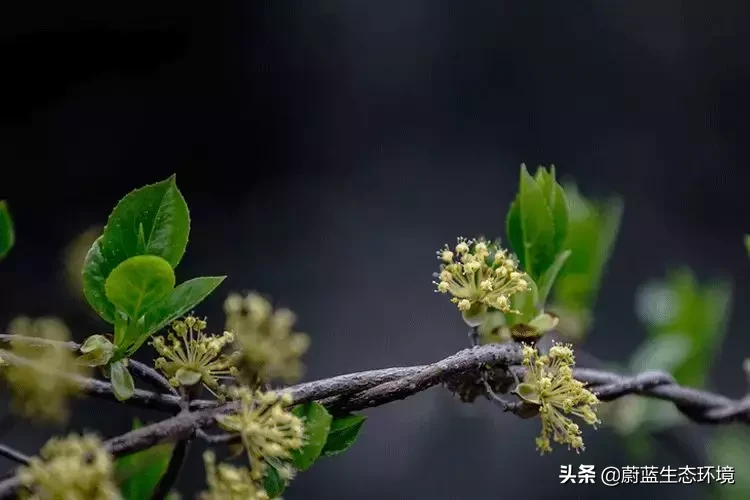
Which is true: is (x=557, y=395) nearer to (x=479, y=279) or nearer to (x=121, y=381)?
(x=479, y=279)

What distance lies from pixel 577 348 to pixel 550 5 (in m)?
0.69

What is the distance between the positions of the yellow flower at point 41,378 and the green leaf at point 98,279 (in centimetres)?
3

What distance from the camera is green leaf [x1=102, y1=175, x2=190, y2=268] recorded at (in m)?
0.39

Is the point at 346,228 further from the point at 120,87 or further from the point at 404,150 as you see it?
the point at 120,87

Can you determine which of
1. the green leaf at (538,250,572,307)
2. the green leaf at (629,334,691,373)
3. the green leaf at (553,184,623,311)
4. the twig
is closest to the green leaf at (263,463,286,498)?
the twig

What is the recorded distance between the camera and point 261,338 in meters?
0.36

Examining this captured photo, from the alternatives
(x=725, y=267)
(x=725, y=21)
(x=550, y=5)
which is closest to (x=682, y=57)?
(x=725, y=21)

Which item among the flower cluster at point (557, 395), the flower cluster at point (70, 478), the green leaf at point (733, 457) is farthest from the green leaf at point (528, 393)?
the green leaf at point (733, 457)

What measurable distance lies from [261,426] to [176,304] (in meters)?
0.08

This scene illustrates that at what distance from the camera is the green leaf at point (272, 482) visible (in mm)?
365

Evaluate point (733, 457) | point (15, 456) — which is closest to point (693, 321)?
point (733, 457)

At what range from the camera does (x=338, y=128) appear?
3.78 ft

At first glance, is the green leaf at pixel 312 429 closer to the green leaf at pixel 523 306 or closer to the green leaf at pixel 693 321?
the green leaf at pixel 523 306

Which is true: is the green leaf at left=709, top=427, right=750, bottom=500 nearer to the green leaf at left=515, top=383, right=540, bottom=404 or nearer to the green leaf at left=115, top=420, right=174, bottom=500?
the green leaf at left=515, top=383, right=540, bottom=404
